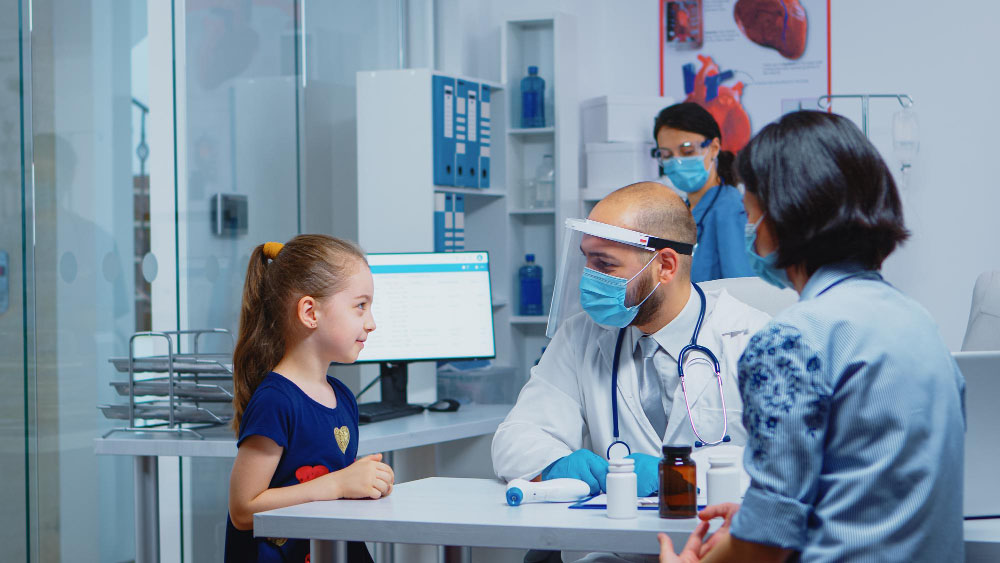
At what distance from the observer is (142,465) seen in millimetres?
2553

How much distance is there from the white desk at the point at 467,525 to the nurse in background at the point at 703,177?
2108mm

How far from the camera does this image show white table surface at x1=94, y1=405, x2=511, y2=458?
250cm

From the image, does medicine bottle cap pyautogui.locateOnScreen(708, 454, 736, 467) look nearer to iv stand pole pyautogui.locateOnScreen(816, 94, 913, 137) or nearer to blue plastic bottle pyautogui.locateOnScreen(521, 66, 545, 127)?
iv stand pole pyautogui.locateOnScreen(816, 94, 913, 137)

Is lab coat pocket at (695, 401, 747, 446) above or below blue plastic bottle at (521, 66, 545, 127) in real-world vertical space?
below

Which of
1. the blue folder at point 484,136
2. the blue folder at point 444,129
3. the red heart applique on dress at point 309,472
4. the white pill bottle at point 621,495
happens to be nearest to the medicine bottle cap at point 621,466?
the white pill bottle at point 621,495

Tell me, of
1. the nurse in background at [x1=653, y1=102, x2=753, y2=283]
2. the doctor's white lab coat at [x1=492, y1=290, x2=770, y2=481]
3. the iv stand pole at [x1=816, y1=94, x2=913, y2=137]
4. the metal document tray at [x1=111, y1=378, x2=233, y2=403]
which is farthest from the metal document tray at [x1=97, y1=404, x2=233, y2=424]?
the iv stand pole at [x1=816, y1=94, x2=913, y2=137]

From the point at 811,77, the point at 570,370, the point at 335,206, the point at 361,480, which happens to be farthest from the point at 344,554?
the point at 811,77

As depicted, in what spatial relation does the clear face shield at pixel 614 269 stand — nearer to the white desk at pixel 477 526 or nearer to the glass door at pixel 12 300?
the white desk at pixel 477 526

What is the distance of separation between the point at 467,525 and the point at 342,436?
1.71 ft

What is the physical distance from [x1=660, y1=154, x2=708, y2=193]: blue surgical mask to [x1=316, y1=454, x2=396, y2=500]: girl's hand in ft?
7.78

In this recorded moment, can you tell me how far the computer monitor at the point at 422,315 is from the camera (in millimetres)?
3066

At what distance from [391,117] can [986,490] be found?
Answer: 118 inches

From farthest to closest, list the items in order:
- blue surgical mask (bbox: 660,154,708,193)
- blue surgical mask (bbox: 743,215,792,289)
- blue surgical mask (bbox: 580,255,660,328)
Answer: blue surgical mask (bbox: 660,154,708,193) → blue surgical mask (bbox: 580,255,660,328) → blue surgical mask (bbox: 743,215,792,289)

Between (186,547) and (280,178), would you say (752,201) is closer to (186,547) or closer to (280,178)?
(186,547)
